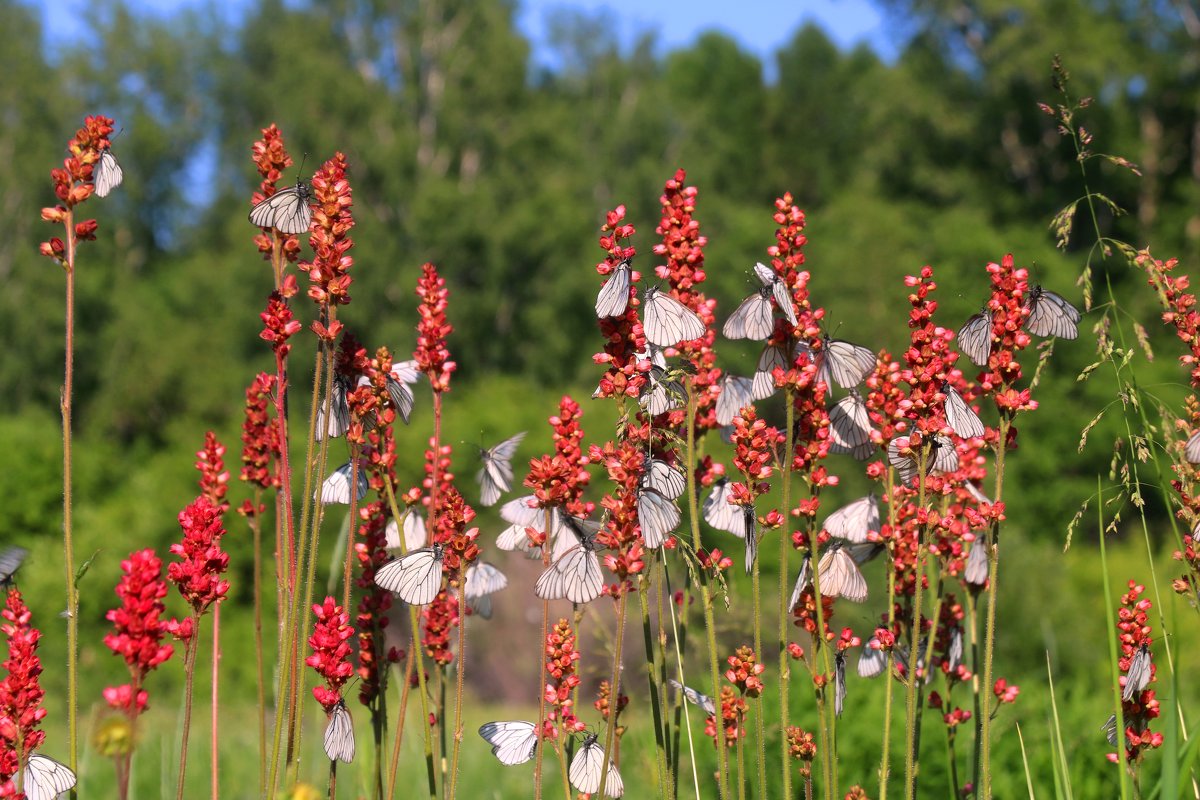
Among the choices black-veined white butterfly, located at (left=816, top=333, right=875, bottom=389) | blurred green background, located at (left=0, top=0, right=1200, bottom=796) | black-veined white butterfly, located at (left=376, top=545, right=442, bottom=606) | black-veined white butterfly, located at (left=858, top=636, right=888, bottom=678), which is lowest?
black-veined white butterfly, located at (left=858, top=636, right=888, bottom=678)

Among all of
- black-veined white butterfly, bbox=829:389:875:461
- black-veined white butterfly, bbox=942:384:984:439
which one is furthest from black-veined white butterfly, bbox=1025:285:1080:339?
black-veined white butterfly, bbox=829:389:875:461

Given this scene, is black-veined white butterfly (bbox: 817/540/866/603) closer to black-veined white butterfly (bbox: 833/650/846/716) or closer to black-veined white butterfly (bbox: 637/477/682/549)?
black-veined white butterfly (bbox: 833/650/846/716)

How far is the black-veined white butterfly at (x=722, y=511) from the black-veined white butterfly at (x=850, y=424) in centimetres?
26

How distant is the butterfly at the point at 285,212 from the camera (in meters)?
2.48

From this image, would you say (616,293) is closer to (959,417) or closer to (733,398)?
(733,398)

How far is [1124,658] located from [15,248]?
38.1 metres

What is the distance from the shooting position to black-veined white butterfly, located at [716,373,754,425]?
275 centimetres

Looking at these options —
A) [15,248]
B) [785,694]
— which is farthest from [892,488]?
[15,248]

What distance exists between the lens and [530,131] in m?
32.9


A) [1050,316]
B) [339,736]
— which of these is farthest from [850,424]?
[339,736]

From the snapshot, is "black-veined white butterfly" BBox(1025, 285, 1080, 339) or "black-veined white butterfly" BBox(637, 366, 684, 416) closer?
"black-veined white butterfly" BBox(637, 366, 684, 416)

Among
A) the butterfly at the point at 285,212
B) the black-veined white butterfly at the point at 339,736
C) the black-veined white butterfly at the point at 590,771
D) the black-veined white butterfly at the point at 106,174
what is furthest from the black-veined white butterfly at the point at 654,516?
the black-veined white butterfly at the point at 106,174

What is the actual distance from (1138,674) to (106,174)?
243cm

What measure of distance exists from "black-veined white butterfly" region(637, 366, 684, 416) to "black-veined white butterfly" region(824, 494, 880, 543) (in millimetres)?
611
